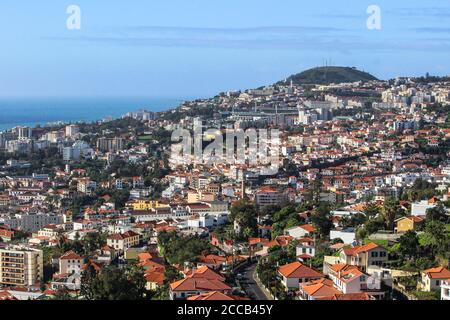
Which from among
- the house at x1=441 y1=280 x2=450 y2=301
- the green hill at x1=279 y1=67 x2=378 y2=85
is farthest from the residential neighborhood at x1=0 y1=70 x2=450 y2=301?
the green hill at x1=279 y1=67 x2=378 y2=85

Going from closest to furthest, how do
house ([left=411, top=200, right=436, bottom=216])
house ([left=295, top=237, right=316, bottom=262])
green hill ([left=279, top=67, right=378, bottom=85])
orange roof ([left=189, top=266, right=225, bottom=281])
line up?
orange roof ([left=189, top=266, right=225, bottom=281]) → house ([left=295, top=237, right=316, bottom=262]) → house ([left=411, top=200, right=436, bottom=216]) → green hill ([left=279, top=67, right=378, bottom=85])

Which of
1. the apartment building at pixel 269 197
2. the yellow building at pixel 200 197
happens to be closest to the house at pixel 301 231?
the apartment building at pixel 269 197

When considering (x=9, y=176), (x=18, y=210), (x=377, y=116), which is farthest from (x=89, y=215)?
(x=377, y=116)

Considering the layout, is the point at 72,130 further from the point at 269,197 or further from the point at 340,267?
the point at 340,267

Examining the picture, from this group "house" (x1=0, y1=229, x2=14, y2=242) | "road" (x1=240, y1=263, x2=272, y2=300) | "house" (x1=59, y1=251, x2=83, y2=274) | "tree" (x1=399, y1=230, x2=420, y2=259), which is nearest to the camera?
"road" (x1=240, y1=263, x2=272, y2=300)

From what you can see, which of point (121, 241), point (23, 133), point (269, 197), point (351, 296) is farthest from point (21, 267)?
point (23, 133)

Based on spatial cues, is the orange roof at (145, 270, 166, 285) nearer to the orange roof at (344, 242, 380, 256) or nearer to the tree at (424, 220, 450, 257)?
the orange roof at (344, 242, 380, 256)

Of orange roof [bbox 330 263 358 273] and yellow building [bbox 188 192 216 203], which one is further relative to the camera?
yellow building [bbox 188 192 216 203]
